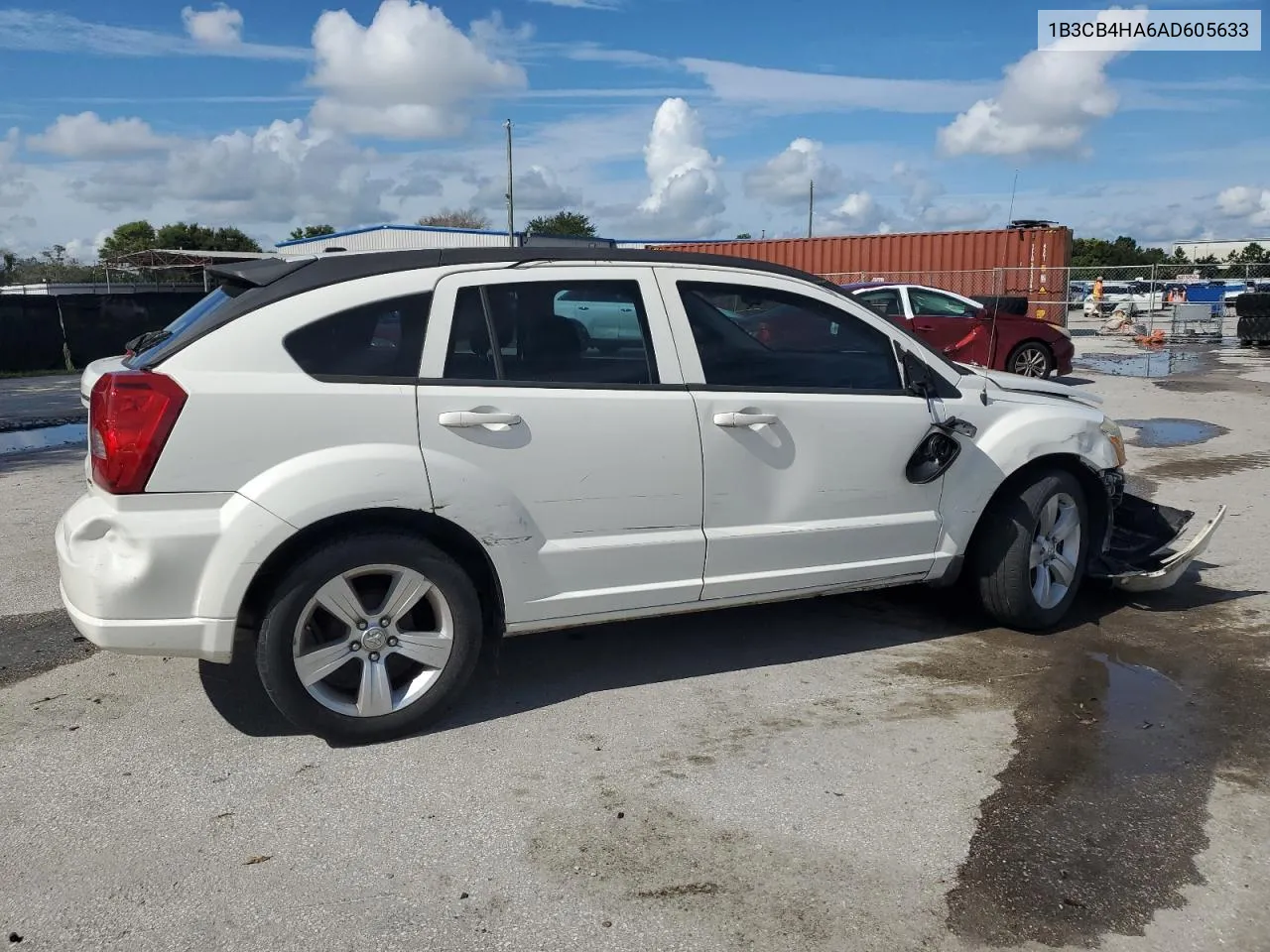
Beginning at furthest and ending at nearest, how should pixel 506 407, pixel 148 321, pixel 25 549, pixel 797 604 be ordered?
pixel 148 321 → pixel 25 549 → pixel 797 604 → pixel 506 407

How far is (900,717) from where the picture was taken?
4148 mm

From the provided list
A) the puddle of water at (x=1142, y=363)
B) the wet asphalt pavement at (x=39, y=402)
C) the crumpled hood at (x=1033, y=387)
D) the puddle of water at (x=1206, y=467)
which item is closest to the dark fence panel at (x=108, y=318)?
the wet asphalt pavement at (x=39, y=402)

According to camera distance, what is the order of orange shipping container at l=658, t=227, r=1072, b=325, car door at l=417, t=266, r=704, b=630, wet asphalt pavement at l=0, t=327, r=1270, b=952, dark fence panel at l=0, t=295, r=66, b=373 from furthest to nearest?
1. orange shipping container at l=658, t=227, r=1072, b=325
2. dark fence panel at l=0, t=295, r=66, b=373
3. car door at l=417, t=266, r=704, b=630
4. wet asphalt pavement at l=0, t=327, r=1270, b=952

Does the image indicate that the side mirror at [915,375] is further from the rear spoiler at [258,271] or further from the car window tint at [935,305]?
the car window tint at [935,305]

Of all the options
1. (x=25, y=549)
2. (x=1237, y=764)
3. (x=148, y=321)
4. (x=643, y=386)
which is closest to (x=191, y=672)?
(x=643, y=386)

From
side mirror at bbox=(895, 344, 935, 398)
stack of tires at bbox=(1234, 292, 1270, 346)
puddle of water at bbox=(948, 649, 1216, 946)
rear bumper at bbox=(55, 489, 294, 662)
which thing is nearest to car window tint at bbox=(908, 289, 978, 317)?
side mirror at bbox=(895, 344, 935, 398)

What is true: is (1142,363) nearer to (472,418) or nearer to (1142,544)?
(1142,544)

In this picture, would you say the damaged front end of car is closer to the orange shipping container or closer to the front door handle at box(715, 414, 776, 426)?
the front door handle at box(715, 414, 776, 426)

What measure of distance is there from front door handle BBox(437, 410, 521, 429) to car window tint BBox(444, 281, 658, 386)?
15cm

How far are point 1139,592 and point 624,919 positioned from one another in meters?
3.98

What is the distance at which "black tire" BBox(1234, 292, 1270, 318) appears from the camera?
77.3 ft

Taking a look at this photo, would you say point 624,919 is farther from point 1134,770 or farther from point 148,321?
point 148,321

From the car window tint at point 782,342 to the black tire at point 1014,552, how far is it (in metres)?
0.82

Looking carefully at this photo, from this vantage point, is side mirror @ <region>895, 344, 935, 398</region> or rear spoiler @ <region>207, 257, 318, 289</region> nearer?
rear spoiler @ <region>207, 257, 318, 289</region>
